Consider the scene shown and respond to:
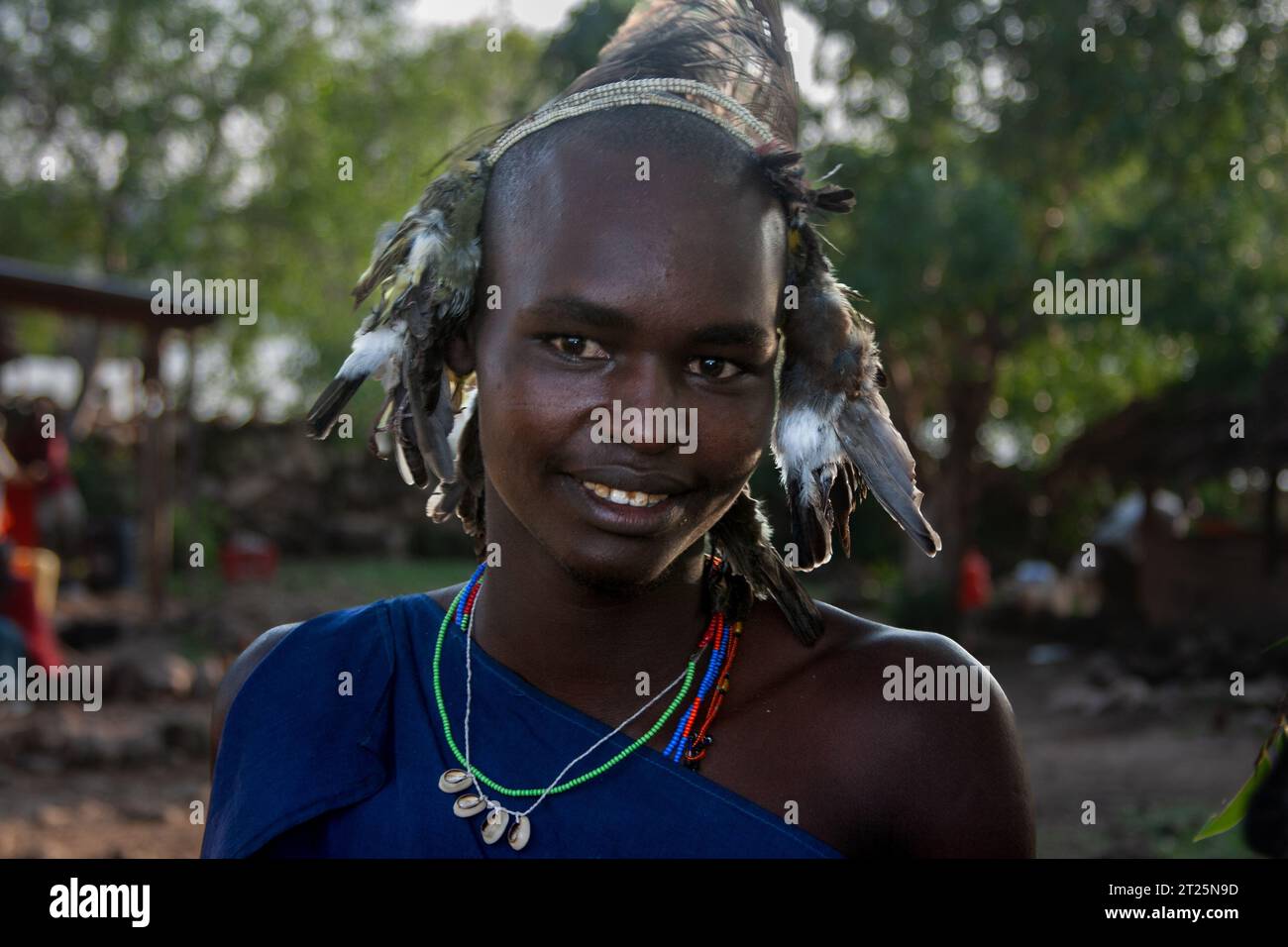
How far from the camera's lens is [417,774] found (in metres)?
1.87

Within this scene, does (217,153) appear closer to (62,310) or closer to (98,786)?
(62,310)

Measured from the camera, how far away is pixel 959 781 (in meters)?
1.82

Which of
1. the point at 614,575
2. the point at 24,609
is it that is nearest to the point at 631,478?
the point at 614,575

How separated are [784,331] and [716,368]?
0.72 ft

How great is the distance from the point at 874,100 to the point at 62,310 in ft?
A: 22.5

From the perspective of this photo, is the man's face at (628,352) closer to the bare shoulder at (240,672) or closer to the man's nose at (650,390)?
the man's nose at (650,390)

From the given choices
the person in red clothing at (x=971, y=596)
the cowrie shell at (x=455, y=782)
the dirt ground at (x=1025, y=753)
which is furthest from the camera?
the person in red clothing at (x=971, y=596)

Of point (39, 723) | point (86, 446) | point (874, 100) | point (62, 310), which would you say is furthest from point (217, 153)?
point (39, 723)

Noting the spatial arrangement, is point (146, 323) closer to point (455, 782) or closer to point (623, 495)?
point (455, 782)

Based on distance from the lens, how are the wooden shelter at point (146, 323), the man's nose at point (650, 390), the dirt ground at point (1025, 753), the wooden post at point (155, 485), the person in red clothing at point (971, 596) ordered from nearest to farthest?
the man's nose at point (650, 390), the dirt ground at point (1025, 753), the wooden shelter at point (146, 323), the wooden post at point (155, 485), the person in red clothing at point (971, 596)

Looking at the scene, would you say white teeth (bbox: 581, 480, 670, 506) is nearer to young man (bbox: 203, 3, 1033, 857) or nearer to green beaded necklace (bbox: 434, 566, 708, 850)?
young man (bbox: 203, 3, 1033, 857)

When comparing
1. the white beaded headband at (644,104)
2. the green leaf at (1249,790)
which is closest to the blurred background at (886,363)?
the green leaf at (1249,790)

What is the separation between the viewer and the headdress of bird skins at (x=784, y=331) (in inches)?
76.0

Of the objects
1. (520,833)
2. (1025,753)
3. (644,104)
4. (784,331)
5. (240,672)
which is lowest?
(1025,753)
